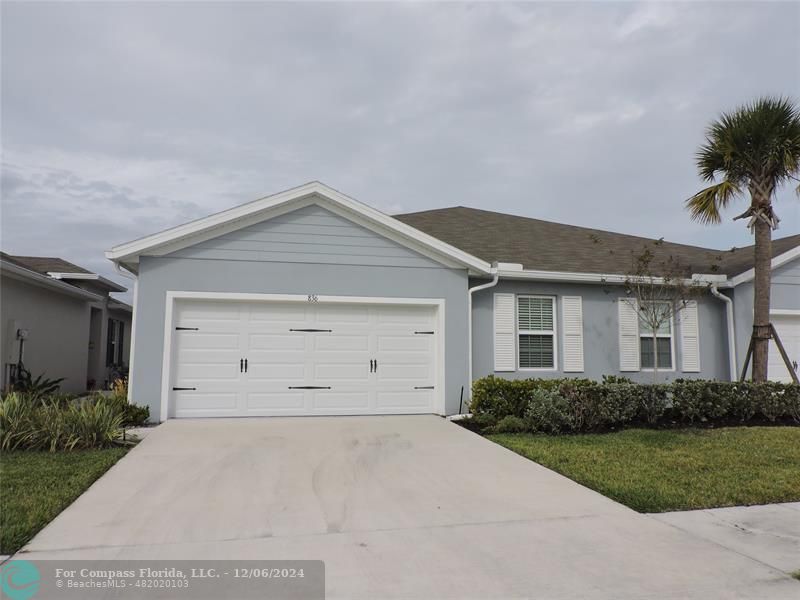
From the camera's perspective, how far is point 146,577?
151 inches

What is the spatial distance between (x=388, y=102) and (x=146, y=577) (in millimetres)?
12822

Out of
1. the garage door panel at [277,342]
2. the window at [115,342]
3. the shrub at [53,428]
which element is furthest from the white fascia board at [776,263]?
the window at [115,342]

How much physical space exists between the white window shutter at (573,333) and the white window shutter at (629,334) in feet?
3.36

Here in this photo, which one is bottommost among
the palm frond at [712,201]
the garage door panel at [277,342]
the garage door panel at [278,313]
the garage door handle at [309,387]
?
the garage door handle at [309,387]

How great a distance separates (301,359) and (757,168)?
400 inches

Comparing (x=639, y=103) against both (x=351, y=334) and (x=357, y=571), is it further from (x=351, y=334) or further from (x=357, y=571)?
(x=357, y=571)

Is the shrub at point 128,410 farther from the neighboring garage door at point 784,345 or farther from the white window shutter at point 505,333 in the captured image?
the neighboring garage door at point 784,345

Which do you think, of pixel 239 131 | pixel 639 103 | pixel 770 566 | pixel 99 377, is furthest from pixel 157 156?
pixel 770 566

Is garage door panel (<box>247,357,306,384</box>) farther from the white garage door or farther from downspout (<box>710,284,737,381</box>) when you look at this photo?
downspout (<box>710,284,737,381</box>)

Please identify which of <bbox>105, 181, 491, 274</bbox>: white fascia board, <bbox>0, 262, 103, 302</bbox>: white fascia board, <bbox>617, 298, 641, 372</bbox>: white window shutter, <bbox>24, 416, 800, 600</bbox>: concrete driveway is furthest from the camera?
<bbox>617, 298, 641, 372</bbox>: white window shutter

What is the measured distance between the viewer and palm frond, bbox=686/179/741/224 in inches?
461

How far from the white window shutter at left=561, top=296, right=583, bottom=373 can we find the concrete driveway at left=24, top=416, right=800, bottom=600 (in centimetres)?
494

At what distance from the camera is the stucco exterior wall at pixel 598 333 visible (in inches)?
460

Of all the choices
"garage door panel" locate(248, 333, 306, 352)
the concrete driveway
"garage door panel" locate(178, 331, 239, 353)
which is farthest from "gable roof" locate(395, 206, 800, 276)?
the concrete driveway
